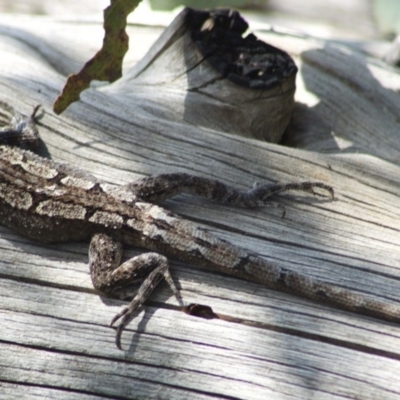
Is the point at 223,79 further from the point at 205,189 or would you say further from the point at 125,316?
the point at 125,316

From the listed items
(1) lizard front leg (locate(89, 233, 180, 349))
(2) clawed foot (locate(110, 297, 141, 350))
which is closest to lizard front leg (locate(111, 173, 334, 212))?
(1) lizard front leg (locate(89, 233, 180, 349))

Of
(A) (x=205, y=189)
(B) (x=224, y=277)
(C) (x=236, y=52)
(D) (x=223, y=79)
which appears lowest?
(B) (x=224, y=277)

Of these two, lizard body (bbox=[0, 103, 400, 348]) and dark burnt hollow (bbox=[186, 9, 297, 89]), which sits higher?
dark burnt hollow (bbox=[186, 9, 297, 89])

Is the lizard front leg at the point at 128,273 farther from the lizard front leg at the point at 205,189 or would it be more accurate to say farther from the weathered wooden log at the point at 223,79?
the weathered wooden log at the point at 223,79

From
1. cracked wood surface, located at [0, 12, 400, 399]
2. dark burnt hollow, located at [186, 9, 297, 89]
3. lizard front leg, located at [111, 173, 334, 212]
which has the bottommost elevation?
cracked wood surface, located at [0, 12, 400, 399]

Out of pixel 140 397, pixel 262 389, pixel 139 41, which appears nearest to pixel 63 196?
pixel 140 397

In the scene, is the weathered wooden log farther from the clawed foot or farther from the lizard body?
the clawed foot

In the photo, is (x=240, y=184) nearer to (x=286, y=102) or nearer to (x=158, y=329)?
(x=286, y=102)

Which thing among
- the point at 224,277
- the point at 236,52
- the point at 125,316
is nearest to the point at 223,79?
the point at 236,52
